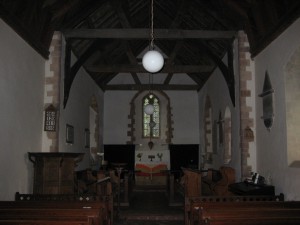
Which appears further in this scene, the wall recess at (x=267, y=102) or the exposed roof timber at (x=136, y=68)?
the exposed roof timber at (x=136, y=68)

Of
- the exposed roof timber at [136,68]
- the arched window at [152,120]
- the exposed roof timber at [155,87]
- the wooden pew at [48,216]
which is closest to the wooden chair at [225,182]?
the wooden pew at [48,216]

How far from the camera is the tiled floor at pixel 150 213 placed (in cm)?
644

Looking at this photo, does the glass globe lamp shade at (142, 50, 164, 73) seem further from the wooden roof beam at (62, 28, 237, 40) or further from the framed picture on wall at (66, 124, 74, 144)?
the framed picture on wall at (66, 124, 74, 144)

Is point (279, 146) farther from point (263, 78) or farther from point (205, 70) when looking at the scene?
point (205, 70)

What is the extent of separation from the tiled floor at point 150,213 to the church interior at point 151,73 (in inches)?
0.9

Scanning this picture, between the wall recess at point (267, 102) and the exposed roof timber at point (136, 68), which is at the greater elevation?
the exposed roof timber at point (136, 68)

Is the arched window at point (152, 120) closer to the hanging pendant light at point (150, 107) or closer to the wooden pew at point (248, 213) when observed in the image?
the hanging pendant light at point (150, 107)

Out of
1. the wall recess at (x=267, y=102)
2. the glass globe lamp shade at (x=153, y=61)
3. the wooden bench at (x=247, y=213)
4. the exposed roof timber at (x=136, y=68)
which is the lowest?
the wooden bench at (x=247, y=213)

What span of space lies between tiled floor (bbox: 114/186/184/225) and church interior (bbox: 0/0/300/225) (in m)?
0.02

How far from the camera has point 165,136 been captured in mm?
14141

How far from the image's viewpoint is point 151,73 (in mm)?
7902

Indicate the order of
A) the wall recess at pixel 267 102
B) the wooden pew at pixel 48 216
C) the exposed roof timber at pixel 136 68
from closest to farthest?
the wooden pew at pixel 48 216 → the wall recess at pixel 267 102 → the exposed roof timber at pixel 136 68

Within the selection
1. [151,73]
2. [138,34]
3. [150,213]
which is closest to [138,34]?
[138,34]

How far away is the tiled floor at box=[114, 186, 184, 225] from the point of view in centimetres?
644
